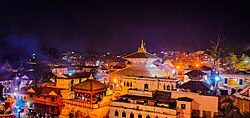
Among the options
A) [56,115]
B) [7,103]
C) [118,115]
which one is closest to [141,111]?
[118,115]

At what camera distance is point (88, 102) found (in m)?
27.1

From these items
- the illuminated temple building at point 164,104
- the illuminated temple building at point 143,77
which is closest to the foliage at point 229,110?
the illuminated temple building at point 164,104

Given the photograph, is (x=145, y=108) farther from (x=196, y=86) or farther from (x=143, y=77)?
(x=143, y=77)

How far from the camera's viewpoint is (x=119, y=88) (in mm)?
33000

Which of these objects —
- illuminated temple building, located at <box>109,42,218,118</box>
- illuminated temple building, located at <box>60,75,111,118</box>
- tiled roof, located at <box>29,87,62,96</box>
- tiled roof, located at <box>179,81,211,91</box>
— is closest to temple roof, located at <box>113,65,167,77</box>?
illuminated temple building, located at <box>109,42,218,118</box>

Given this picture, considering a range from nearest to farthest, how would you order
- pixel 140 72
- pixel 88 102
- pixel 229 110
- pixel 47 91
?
pixel 229 110, pixel 88 102, pixel 47 91, pixel 140 72

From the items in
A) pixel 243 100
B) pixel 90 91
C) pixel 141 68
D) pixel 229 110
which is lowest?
pixel 229 110

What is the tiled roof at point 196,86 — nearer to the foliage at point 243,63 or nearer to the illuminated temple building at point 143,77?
the illuminated temple building at point 143,77

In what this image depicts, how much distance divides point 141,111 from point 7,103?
15.5 meters

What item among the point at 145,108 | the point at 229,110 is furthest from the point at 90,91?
the point at 229,110

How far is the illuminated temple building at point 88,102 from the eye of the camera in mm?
27031

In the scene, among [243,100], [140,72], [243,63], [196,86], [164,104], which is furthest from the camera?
[243,63]

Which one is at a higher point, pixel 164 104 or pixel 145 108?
pixel 164 104

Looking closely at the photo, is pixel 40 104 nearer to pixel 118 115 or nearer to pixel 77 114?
pixel 77 114
